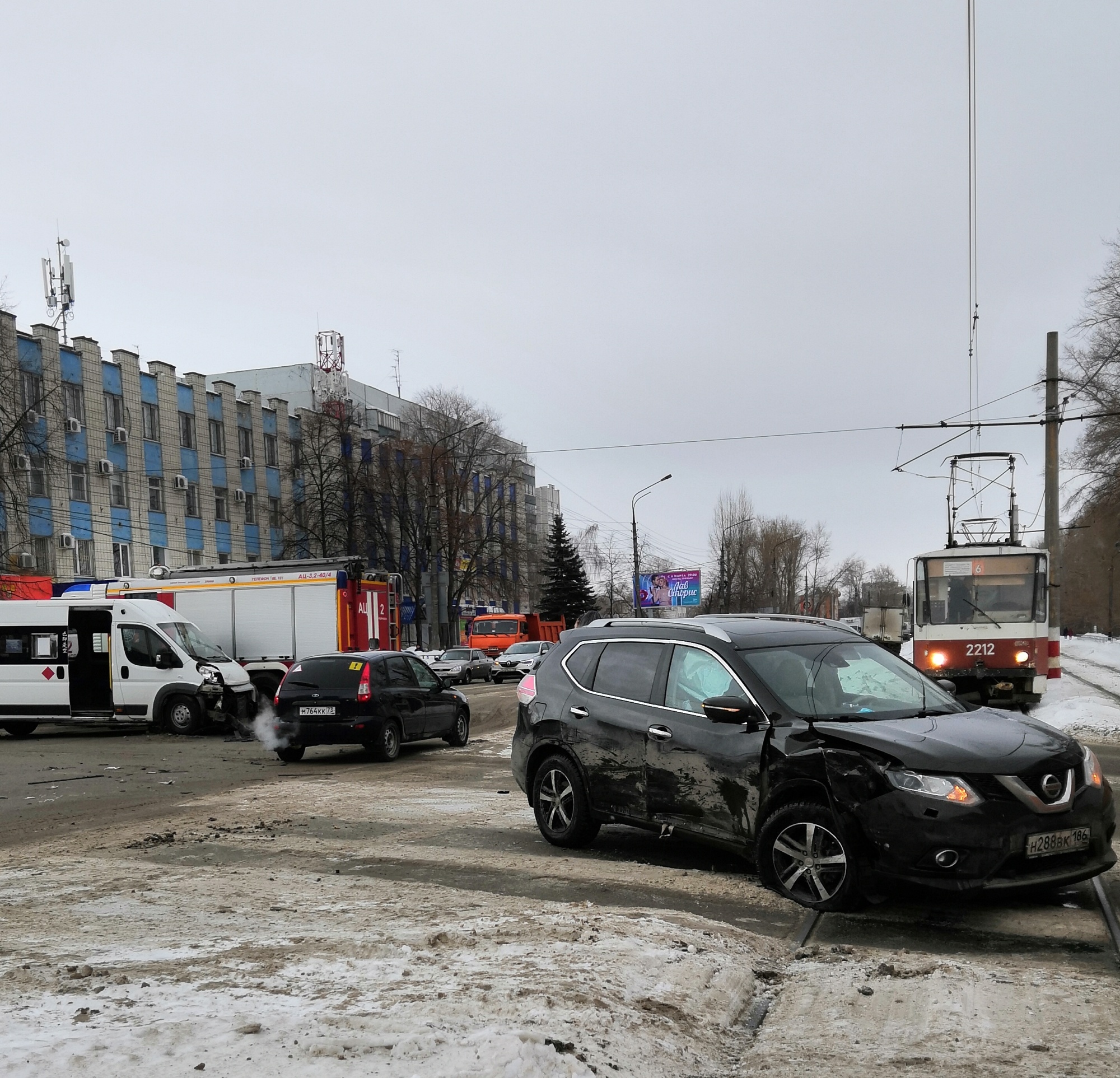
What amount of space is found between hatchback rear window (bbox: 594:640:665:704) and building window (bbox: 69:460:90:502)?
42.8 meters

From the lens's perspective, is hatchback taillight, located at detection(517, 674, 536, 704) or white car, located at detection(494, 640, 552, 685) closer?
hatchback taillight, located at detection(517, 674, 536, 704)

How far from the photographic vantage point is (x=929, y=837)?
5.87m

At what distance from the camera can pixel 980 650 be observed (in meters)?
21.0

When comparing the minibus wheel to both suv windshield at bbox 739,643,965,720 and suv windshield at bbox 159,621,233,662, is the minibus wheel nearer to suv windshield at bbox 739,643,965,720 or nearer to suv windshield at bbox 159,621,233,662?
suv windshield at bbox 159,621,233,662

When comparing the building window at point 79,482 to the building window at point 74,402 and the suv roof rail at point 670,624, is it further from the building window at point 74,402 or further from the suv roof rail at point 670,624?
the suv roof rail at point 670,624

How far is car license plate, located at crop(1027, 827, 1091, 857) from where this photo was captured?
234 inches

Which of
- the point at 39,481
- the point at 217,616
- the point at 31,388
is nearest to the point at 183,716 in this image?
the point at 217,616

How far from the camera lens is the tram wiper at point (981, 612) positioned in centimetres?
2100

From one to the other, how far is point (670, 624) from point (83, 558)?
143ft

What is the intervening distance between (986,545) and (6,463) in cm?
2976

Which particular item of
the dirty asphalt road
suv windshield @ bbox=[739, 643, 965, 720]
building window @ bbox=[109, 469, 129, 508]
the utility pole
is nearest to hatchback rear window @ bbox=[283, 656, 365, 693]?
the dirty asphalt road

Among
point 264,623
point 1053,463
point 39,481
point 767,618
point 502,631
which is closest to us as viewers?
point 767,618

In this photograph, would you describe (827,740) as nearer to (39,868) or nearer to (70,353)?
(39,868)

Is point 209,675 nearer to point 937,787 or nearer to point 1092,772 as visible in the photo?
point 937,787
